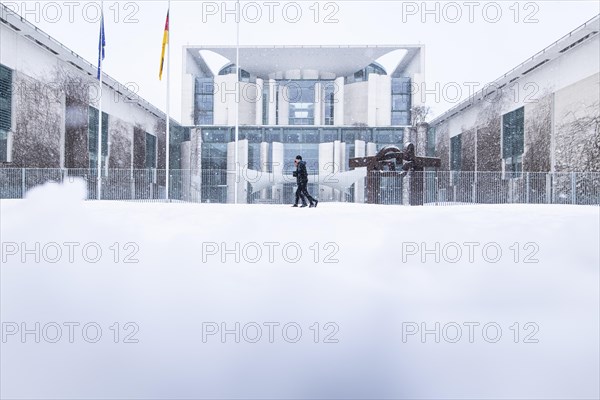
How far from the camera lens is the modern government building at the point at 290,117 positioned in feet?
68.5

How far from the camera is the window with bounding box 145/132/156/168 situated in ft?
117

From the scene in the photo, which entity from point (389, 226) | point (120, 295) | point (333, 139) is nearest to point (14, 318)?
point (120, 295)

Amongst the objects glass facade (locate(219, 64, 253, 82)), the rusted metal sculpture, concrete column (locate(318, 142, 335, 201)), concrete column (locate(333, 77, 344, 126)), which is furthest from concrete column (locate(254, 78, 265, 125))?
the rusted metal sculpture

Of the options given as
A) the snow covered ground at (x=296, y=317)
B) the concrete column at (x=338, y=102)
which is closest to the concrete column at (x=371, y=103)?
the concrete column at (x=338, y=102)

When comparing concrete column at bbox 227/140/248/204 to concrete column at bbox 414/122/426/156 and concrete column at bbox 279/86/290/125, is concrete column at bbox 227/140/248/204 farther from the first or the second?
concrete column at bbox 414/122/426/156

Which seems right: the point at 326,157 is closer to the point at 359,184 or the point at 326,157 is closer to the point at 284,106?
the point at 359,184

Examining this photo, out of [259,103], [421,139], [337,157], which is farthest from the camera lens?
[259,103]

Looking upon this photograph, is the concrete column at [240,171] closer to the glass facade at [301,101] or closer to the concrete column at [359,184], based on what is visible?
the glass facade at [301,101]

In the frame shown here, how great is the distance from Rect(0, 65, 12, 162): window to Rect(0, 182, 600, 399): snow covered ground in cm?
1608

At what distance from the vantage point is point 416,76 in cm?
3791

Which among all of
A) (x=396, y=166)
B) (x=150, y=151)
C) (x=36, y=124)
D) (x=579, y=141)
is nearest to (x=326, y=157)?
(x=396, y=166)

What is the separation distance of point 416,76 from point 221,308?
122ft

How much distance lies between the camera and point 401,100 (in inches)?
1521

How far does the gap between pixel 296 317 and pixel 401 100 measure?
36.7 meters
